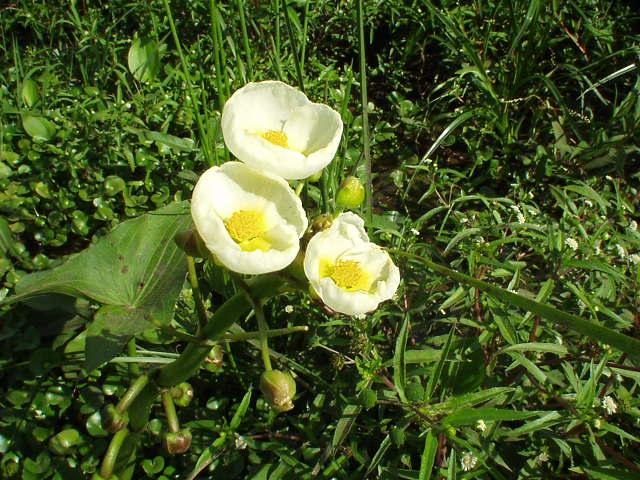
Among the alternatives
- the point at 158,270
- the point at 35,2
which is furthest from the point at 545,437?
the point at 35,2

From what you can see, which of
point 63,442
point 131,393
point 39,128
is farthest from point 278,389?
point 39,128

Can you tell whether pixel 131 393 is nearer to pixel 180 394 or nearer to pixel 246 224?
pixel 180 394

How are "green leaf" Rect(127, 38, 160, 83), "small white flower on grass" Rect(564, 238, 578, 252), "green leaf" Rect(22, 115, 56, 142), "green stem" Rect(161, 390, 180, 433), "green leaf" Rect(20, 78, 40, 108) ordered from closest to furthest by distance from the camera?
1. "green stem" Rect(161, 390, 180, 433)
2. "small white flower on grass" Rect(564, 238, 578, 252)
3. "green leaf" Rect(22, 115, 56, 142)
4. "green leaf" Rect(20, 78, 40, 108)
5. "green leaf" Rect(127, 38, 160, 83)

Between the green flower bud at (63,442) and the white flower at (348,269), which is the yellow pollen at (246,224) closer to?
the white flower at (348,269)

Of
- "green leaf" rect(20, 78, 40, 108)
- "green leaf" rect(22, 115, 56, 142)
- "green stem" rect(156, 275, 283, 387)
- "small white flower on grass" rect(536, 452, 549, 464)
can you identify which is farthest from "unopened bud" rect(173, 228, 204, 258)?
"green leaf" rect(20, 78, 40, 108)

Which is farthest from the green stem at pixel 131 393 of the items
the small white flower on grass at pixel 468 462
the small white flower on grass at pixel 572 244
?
the small white flower on grass at pixel 572 244

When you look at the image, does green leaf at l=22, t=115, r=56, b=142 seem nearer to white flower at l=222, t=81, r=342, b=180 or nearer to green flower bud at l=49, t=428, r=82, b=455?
green flower bud at l=49, t=428, r=82, b=455
